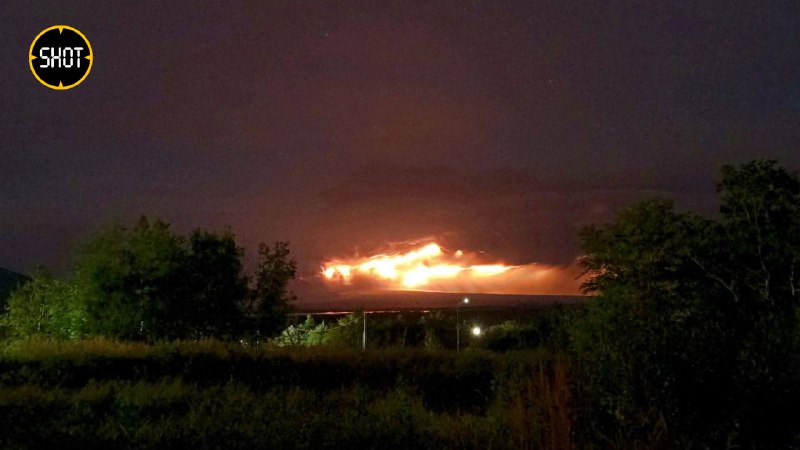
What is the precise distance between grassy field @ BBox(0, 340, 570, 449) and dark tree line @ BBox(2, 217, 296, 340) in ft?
25.1

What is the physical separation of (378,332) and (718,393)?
33210 mm

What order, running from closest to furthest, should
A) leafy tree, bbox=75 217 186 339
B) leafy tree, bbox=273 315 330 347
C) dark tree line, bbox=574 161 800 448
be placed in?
dark tree line, bbox=574 161 800 448, leafy tree, bbox=75 217 186 339, leafy tree, bbox=273 315 330 347

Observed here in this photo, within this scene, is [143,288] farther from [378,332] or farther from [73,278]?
[378,332]

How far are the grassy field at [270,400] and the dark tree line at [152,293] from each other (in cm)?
764

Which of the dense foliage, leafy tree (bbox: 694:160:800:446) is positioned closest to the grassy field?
the dense foliage

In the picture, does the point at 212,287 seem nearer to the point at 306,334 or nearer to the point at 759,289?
the point at 306,334

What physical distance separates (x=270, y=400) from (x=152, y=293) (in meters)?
15.5

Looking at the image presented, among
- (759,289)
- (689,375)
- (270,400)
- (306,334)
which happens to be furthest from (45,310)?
(689,375)

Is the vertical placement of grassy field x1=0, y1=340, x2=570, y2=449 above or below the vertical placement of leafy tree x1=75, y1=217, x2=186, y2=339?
below

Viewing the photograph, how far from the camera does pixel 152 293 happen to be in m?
25.1

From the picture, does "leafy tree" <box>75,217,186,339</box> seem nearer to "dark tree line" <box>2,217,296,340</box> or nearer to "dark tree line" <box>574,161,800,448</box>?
"dark tree line" <box>2,217,296,340</box>

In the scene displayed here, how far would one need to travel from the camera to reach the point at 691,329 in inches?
300

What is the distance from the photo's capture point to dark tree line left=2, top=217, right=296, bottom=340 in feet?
81.1

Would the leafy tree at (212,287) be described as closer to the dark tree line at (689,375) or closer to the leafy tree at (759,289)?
the leafy tree at (759,289)
